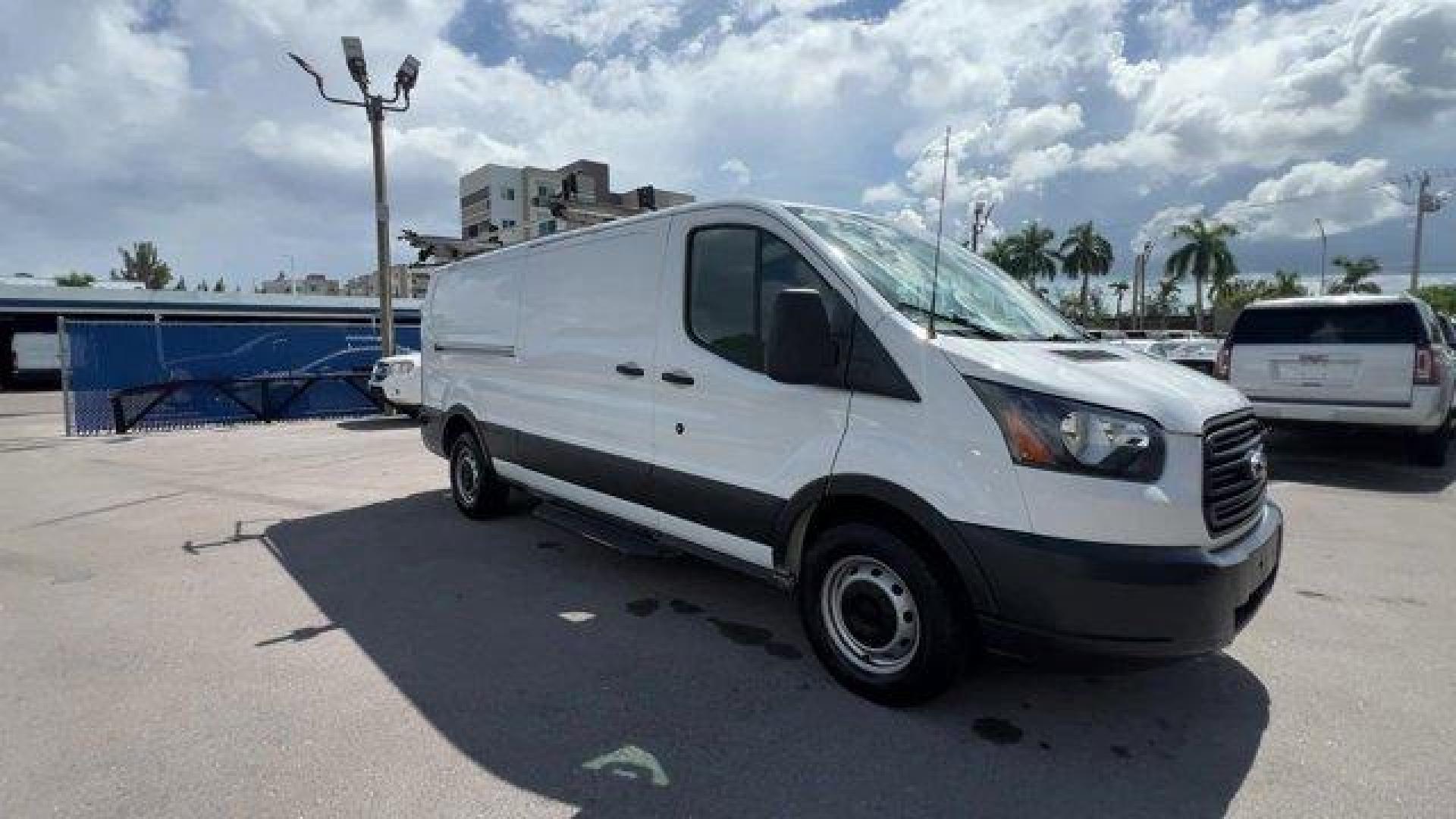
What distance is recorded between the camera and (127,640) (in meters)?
4.06

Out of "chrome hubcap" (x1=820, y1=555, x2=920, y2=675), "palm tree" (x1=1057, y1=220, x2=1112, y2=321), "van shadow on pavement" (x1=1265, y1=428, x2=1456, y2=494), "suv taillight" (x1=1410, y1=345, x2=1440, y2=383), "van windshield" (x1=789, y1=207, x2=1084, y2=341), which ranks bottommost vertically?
"van shadow on pavement" (x1=1265, y1=428, x2=1456, y2=494)

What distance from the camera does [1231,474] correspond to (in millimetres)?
2943

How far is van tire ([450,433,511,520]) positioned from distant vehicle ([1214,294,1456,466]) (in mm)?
7801

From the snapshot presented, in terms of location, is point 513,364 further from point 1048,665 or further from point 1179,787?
point 1179,787

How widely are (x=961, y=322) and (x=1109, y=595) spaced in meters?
1.26

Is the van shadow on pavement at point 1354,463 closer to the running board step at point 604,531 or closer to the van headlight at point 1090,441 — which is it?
the van headlight at point 1090,441

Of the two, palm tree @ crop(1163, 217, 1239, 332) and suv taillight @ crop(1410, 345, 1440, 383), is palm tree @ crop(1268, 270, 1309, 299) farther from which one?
suv taillight @ crop(1410, 345, 1440, 383)

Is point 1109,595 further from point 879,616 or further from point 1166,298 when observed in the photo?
point 1166,298

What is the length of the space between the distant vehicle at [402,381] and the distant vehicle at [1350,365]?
12.1 m

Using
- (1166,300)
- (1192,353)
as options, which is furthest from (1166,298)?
(1192,353)

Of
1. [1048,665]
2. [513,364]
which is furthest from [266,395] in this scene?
[1048,665]

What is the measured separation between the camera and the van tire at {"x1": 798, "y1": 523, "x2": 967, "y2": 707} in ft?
10.0

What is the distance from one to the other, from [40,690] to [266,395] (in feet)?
42.0

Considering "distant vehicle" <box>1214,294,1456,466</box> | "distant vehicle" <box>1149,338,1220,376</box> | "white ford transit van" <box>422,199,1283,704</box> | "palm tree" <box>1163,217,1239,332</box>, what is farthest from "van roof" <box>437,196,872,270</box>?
"palm tree" <box>1163,217,1239,332</box>
